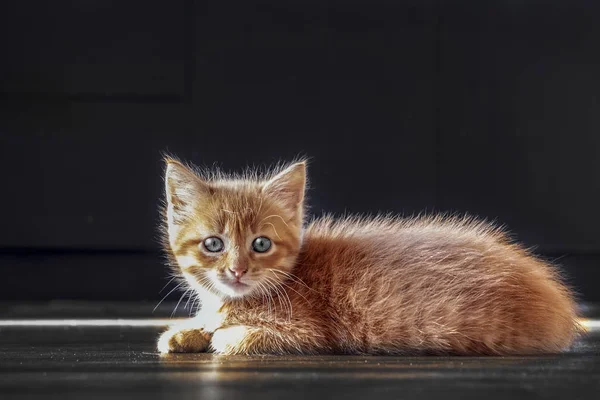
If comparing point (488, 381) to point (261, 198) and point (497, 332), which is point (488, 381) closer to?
point (497, 332)

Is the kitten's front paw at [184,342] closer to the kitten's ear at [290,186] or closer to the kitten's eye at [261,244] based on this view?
the kitten's eye at [261,244]

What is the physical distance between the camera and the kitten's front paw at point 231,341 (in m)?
1.86

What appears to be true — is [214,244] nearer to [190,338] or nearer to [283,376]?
[190,338]

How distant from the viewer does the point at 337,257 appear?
6.44 feet

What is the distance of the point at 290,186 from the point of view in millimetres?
2025

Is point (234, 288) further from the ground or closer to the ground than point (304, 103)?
closer to the ground

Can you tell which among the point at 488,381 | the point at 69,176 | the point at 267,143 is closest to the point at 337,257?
the point at 488,381

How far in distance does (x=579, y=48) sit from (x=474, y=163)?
575 mm

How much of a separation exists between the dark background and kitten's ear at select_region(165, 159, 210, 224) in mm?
1389

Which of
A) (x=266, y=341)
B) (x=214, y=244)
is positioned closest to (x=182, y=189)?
(x=214, y=244)

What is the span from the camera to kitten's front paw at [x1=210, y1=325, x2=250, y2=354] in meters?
1.86

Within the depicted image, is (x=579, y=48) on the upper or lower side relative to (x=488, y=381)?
upper

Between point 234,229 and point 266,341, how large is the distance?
238 mm

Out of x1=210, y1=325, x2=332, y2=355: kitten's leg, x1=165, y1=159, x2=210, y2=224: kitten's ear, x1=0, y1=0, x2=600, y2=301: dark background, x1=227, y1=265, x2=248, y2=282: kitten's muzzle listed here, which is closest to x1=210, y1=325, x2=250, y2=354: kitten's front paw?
x1=210, y1=325, x2=332, y2=355: kitten's leg
